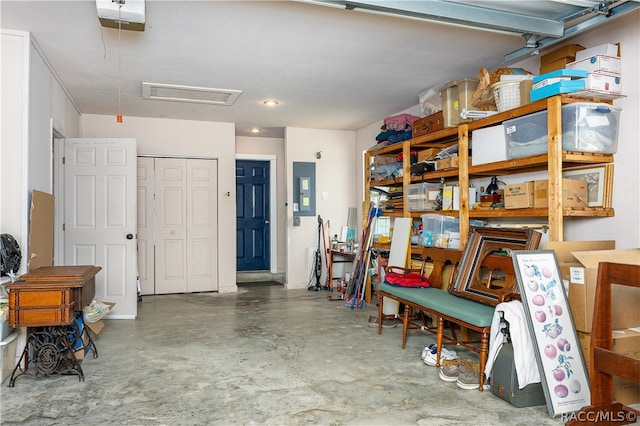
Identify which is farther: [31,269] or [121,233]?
[121,233]

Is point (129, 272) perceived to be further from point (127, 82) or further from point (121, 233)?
point (127, 82)

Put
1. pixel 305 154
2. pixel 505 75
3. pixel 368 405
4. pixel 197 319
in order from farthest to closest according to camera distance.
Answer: pixel 305 154
pixel 197 319
pixel 505 75
pixel 368 405

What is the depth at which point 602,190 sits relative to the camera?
3.33 m

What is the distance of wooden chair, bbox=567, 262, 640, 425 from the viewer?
2332mm

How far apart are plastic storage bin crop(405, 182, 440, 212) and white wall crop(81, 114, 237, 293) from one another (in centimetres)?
315

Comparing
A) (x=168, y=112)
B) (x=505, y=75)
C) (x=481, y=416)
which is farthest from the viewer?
(x=168, y=112)

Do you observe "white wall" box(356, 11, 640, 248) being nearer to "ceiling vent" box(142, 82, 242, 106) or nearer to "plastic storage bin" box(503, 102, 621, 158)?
"plastic storage bin" box(503, 102, 621, 158)

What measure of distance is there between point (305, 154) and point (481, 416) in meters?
5.49

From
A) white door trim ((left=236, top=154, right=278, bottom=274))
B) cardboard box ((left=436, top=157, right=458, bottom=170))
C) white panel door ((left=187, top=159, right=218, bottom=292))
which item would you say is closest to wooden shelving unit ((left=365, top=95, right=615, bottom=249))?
cardboard box ((left=436, top=157, right=458, bottom=170))

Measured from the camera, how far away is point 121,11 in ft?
9.55

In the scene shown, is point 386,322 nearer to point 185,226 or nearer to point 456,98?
point 456,98

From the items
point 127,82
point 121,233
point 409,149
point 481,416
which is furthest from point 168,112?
point 481,416

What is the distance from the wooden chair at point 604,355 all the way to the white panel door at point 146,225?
5.92m

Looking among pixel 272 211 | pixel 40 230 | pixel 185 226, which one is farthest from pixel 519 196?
pixel 272 211
